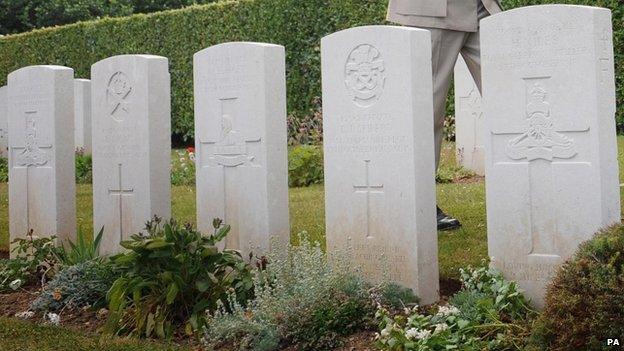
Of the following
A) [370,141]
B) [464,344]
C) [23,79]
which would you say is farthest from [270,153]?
[23,79]

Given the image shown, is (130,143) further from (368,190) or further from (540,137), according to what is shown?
(540,137)

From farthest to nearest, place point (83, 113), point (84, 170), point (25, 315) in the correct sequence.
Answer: point (84, 170)
point (83, 113)
point (25, 315)

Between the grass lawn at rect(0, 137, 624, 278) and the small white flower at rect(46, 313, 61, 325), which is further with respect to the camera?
the grass lawn at rect(0, 137, 624, 278)

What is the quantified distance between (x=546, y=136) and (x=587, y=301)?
1294 millimetres

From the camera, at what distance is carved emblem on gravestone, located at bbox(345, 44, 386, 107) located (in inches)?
218

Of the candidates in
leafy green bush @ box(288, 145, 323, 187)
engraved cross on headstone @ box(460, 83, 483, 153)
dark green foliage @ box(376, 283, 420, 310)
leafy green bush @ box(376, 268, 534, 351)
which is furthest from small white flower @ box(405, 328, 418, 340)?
engraved cross on headstone @ box(460, 83, 483, 153)

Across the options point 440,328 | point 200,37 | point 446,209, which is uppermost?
point 200,37

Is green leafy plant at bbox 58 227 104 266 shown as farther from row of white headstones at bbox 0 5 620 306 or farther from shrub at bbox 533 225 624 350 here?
shrub at bbox 533 225 624 350

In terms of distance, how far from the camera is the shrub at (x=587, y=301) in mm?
3963

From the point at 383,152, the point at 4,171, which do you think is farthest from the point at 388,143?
the point at 4,171

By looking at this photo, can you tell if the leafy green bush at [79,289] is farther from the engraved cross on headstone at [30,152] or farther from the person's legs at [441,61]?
the person's legs at [441,61]

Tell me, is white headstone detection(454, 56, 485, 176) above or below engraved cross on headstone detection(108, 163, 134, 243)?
above

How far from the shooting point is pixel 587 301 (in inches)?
157

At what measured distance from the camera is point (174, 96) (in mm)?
17953
